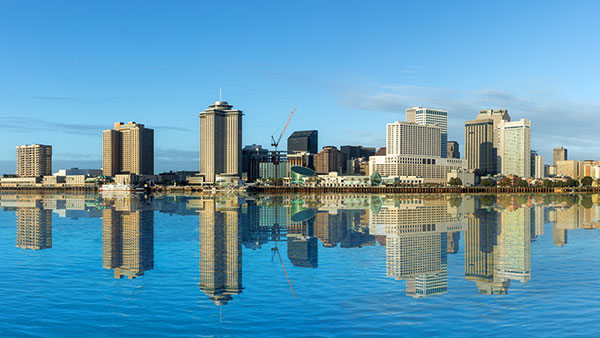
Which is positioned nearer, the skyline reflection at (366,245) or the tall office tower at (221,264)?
the tall office tower at (221,264)

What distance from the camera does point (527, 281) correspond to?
29672mm

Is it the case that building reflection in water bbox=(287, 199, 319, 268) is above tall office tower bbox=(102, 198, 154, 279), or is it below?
below

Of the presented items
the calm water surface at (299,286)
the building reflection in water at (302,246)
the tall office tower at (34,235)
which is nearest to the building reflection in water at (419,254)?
the calm water surface at (299,286)

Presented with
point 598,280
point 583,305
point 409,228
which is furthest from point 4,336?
point 409,228

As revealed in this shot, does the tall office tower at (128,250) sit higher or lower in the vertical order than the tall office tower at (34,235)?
higher

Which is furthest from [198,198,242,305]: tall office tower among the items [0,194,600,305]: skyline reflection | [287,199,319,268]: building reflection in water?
[287,199,319,268]: building reflection in water

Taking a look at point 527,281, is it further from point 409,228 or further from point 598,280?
point 409,228

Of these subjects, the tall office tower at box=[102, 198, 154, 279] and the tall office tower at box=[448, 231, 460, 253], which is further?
the tall office tower at box=[448, 231, 460, 253]

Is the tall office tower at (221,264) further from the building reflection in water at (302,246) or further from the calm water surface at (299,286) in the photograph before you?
the building reflection in water at (302,246)

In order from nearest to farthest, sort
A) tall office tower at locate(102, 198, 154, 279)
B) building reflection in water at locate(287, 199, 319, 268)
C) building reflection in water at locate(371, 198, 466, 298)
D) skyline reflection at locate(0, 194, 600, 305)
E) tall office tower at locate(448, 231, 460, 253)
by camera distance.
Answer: building reflection in water at locate(371, 198, 466, 298) < skyline reflection at locate(0, 194, 600, 305) < tall office tower at locate(102, 198, 154, 279) < building reflection in water at locate(287, 199, 319, 268) < tall office tower at locate(448, 231, 460, 253)

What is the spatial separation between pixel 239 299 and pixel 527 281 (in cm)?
1605

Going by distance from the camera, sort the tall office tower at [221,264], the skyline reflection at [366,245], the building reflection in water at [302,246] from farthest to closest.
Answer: the building reflection in water at [302,246] < the skyline reflection at [366,245] < the tall office tower at [221,264]

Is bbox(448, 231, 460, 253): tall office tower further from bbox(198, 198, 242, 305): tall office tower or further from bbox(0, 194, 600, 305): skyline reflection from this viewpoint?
bbox(198, 198, 242, 305): tall office tower

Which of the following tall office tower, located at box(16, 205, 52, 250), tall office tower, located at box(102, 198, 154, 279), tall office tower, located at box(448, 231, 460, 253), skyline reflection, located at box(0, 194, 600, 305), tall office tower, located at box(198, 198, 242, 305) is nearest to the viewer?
tall office tower, located at box(198, 198, 242, 305)
